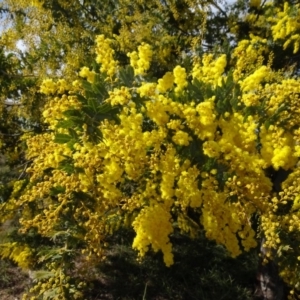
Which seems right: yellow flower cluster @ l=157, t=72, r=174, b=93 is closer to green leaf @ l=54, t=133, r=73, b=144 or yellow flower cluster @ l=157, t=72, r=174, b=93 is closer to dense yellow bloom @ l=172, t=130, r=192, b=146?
dense yellow bloom @ l=172, t=130, r=192, b=146

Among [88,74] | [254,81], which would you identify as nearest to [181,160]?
[254,81]

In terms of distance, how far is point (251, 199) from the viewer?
3109 mm

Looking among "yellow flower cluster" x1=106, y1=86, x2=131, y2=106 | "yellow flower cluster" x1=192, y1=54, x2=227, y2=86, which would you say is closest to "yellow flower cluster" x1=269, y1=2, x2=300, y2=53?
"yellow flower cluster" x1=192, y1=54, x2=227, y2=86

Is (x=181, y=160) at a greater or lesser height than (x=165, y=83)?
lesser

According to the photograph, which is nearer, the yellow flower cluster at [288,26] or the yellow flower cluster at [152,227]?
the yellow flower cluster at [152,227]

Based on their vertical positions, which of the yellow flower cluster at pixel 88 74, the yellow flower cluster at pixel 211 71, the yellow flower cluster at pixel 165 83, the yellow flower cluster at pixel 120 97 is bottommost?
the yellow flower cluster at pixel 120 97

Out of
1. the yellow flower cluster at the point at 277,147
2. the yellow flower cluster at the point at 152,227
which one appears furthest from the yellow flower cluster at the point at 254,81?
the yellow flower cluster at the point at 152,227

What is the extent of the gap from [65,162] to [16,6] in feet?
11.8

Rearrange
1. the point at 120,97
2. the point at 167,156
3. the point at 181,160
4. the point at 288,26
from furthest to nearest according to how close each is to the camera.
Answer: the point at 288,26
the point at 181,160
the point at 167,156
the point at 120,97

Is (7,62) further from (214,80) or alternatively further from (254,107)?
(254,107)

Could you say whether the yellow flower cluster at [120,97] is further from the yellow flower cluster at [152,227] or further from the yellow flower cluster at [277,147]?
the yellow flower cluster at [277,147]

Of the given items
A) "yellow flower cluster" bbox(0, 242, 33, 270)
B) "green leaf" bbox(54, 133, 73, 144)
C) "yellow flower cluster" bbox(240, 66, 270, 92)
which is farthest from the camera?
"yellow flower cluster" bbox(0, 242, 33, 270)

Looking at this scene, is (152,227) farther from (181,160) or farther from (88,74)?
(88,74)

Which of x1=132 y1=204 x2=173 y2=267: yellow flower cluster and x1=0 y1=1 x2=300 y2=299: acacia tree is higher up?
x1=0 y1=1 x2=300 y2=299: acacia tree
